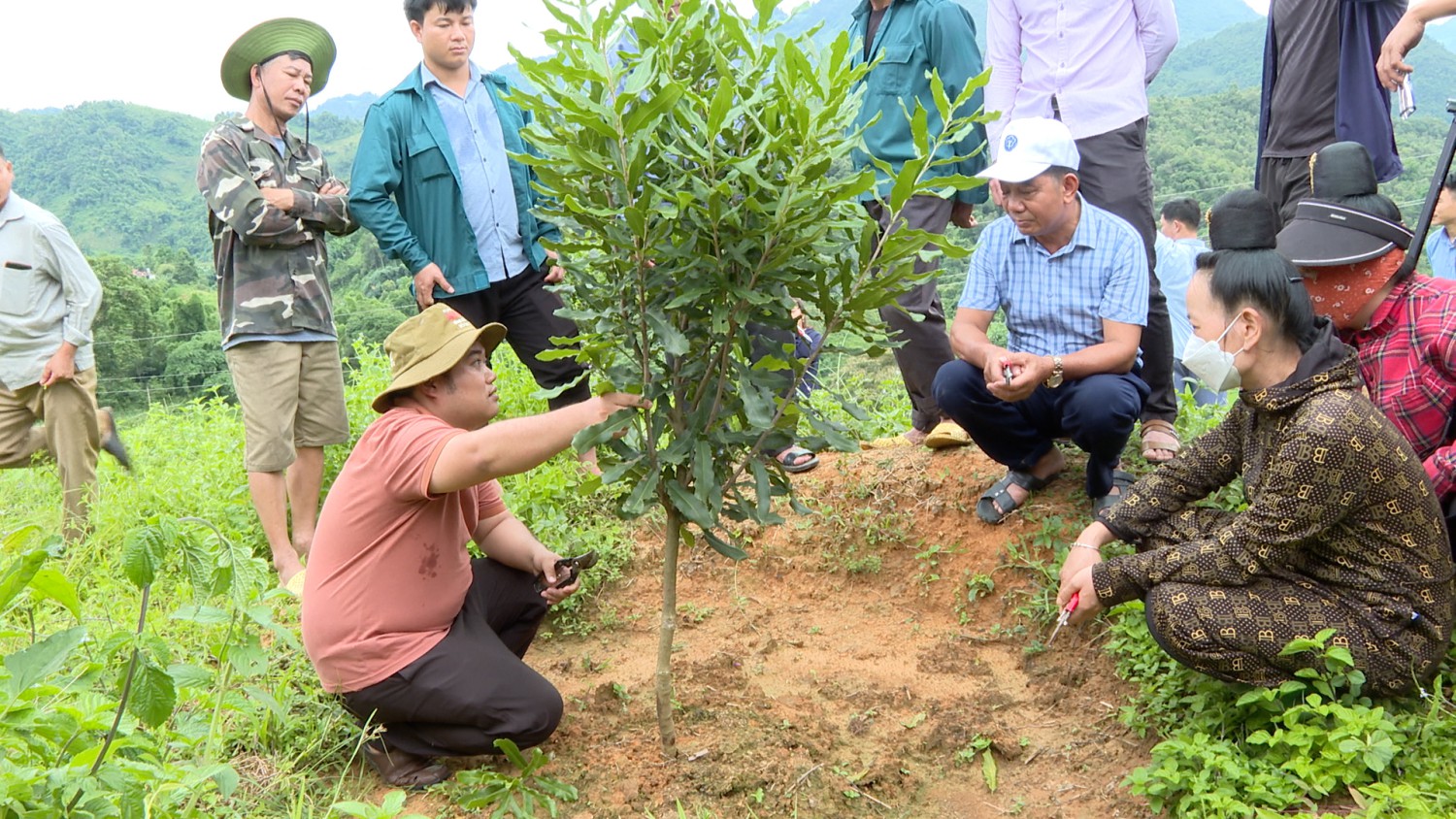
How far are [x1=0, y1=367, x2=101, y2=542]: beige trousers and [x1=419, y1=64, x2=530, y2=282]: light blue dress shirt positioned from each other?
247 cm

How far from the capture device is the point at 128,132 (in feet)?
123

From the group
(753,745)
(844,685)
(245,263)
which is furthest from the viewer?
(245,263)

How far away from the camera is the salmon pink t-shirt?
9.73 feet

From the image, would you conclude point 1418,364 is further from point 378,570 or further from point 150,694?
point 150,694

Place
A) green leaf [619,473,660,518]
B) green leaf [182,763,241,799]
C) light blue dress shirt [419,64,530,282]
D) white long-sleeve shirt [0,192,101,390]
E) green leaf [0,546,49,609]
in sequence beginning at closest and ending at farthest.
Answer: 1. green leaf [0,546,49,609]
2. green leaf [182,763,241,799]
3. green leaf [619,473,660,518]
4. light blue dress shirt [419,64,530,282]
5. white long-sleeve shirt [0,192,101,390]

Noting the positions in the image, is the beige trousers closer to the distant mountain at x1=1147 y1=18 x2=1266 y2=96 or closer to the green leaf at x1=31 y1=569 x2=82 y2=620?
the green leaf at x1=31 y1=569 x2=82 y2=620

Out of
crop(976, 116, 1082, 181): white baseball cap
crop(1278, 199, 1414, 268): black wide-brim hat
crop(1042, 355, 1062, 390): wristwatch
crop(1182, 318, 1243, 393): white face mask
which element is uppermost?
crop(976, 116, 1082, 181): white baseball cap

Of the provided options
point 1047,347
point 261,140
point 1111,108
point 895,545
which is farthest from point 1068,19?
point 261,140

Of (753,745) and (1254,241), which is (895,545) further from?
(1254,241)

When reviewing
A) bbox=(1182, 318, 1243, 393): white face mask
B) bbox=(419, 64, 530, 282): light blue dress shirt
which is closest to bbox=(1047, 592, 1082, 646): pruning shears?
bbox=(1182, 318, 1243, 393): white face mask

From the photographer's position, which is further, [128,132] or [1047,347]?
[128,132]

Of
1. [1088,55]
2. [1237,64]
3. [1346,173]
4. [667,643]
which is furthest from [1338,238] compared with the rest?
[1237,64]

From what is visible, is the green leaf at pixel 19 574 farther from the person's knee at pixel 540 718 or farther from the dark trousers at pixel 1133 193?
the dark trousers at pixel 1133 193

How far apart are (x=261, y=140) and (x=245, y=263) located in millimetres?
565
